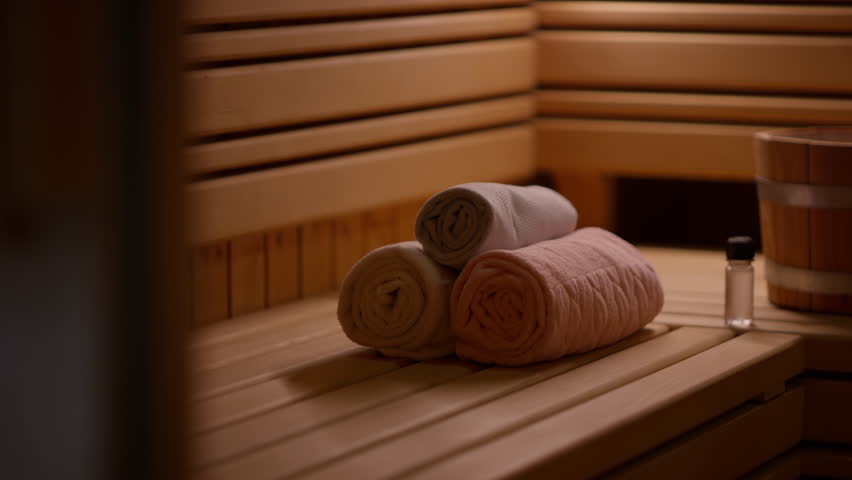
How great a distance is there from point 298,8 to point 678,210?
183cm

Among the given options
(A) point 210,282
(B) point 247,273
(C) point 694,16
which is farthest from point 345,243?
(C) point 694,16

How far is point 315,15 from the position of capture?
284cm

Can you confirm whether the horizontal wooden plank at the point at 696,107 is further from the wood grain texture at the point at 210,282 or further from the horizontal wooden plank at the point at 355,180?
the wood grain texture at the point at 210,282

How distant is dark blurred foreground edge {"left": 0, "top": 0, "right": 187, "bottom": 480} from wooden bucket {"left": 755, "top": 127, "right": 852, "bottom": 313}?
2.13 metres

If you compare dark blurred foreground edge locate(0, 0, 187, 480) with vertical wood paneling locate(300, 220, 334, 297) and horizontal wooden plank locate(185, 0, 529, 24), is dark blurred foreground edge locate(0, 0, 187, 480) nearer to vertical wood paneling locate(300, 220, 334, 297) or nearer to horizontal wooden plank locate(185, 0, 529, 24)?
horizontal wooden plank locate(185, 0, 529, 24)

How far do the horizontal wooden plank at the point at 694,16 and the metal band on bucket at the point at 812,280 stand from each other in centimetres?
95

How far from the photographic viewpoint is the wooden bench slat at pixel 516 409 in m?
1.76

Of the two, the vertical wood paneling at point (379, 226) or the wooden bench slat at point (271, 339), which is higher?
the vertical wood paneling at point (379, 226)

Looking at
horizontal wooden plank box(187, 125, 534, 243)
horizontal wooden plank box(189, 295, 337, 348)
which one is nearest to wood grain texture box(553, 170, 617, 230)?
horizontal wooden plank box(187, 125, 534, 243)

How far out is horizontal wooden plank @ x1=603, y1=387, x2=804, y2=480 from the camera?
2.12 metres

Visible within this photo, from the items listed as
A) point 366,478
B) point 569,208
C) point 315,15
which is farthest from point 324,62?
point 366,478

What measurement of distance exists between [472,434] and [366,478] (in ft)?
0.85

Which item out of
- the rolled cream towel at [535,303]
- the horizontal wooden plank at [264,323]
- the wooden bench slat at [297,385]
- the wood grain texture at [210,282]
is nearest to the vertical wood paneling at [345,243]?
the horizontal wooden plank at [264,323]

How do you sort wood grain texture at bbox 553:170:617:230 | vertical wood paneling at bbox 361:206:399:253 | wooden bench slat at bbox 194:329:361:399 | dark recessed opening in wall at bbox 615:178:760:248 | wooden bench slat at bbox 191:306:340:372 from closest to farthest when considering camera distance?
wooden bench slat at bbox 194:329:361:399, wooden bench slat at bbox 191:306:340:372, vertical wood paneling at bbox 361:206:399:253, wood grain texture at bbox 553:170:617:230, dark recessed opening in wall at bbox 615:178:760:248
